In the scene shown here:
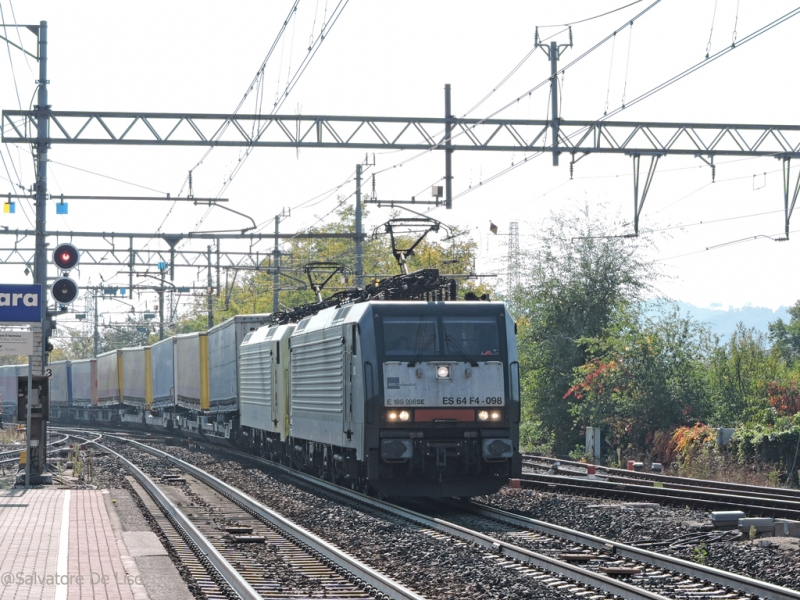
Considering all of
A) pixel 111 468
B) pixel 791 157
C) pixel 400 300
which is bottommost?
pixel 111 468

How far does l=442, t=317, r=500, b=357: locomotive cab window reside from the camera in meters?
15.9

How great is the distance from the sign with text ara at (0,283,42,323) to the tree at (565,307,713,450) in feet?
49.6

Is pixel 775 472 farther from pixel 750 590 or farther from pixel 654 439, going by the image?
pixel 750 590

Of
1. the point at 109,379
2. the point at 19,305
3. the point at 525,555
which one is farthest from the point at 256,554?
the point at 109,379

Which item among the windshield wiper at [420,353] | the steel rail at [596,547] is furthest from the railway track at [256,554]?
the windshield wiper at [420,353]

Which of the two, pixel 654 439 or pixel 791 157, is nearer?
pixel 791 157

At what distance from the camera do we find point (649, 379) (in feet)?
92.3

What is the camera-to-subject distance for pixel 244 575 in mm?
10430

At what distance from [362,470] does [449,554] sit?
5.70 meters

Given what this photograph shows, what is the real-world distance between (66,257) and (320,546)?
9867mm

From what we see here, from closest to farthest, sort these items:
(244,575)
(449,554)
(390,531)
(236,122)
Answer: (244,575) < (449,554) < (390,531) < (236,122)

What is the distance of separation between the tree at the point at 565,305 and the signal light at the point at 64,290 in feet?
53.9

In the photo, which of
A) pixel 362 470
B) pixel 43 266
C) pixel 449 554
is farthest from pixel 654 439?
pixel 449 554

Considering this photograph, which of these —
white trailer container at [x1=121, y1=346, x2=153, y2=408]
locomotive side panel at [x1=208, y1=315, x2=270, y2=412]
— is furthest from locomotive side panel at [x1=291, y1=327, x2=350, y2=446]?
white trailer container at [x1=121, y1=346, x2=153, y2=408]
